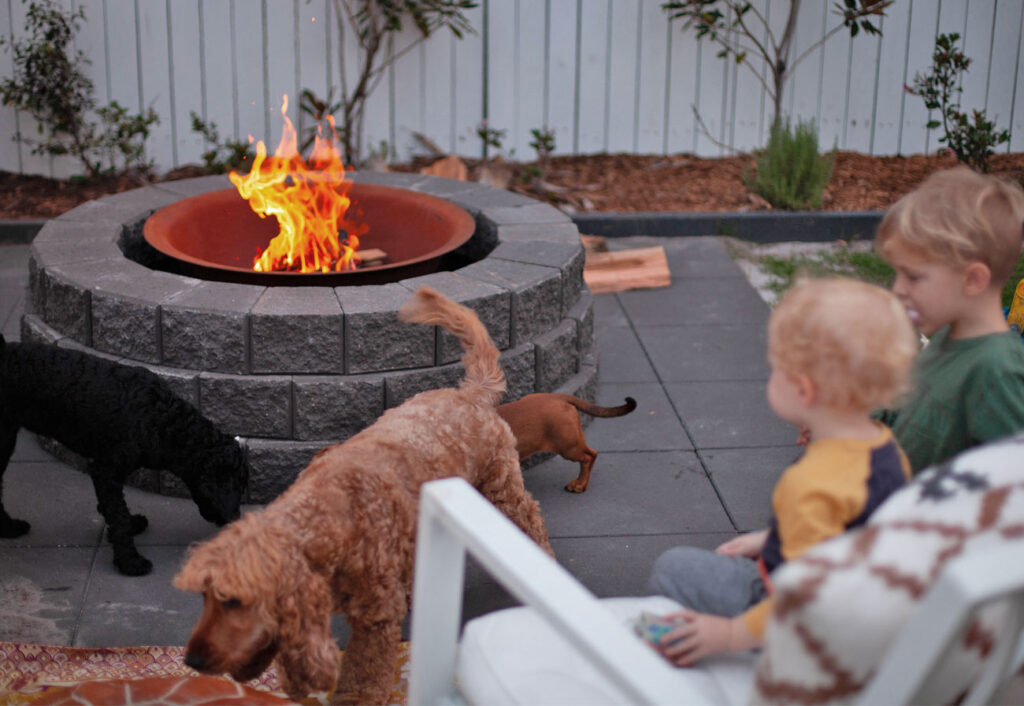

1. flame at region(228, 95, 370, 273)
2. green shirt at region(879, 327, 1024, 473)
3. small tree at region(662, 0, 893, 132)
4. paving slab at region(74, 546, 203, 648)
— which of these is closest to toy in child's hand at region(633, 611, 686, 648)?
green shirt at region(879, 327, 1024, 473)

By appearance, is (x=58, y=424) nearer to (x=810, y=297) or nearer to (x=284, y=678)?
(x=284, y=678)

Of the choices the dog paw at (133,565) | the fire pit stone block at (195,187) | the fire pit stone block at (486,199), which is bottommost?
the dog paw at (133,565)

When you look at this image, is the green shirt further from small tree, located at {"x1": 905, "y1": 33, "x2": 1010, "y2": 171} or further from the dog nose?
small tree, located at {"x1": 905, "y1": 33, "x2": 1010, "y2": 171}

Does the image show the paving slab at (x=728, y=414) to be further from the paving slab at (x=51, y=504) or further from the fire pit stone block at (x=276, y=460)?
the paving slab at (x=51, y=504)

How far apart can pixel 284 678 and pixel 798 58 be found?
277 inches

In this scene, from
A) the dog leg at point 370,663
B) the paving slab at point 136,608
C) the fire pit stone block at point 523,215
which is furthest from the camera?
the fire pit stone block at point 523,215

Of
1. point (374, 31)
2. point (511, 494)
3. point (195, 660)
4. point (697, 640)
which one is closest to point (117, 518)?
point (511, 494)

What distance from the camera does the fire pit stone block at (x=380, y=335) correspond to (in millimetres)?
3959

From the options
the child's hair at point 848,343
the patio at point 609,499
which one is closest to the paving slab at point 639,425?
the patio at point 609,499

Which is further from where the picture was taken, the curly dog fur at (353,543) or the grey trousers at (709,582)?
the curly dog fur at (353,543)

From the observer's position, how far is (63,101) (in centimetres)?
737

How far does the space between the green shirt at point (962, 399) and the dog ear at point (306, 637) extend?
4.42ft

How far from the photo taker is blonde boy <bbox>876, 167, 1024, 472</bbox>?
2.19 meters

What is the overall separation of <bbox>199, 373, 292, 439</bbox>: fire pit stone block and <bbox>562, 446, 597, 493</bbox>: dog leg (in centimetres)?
107
